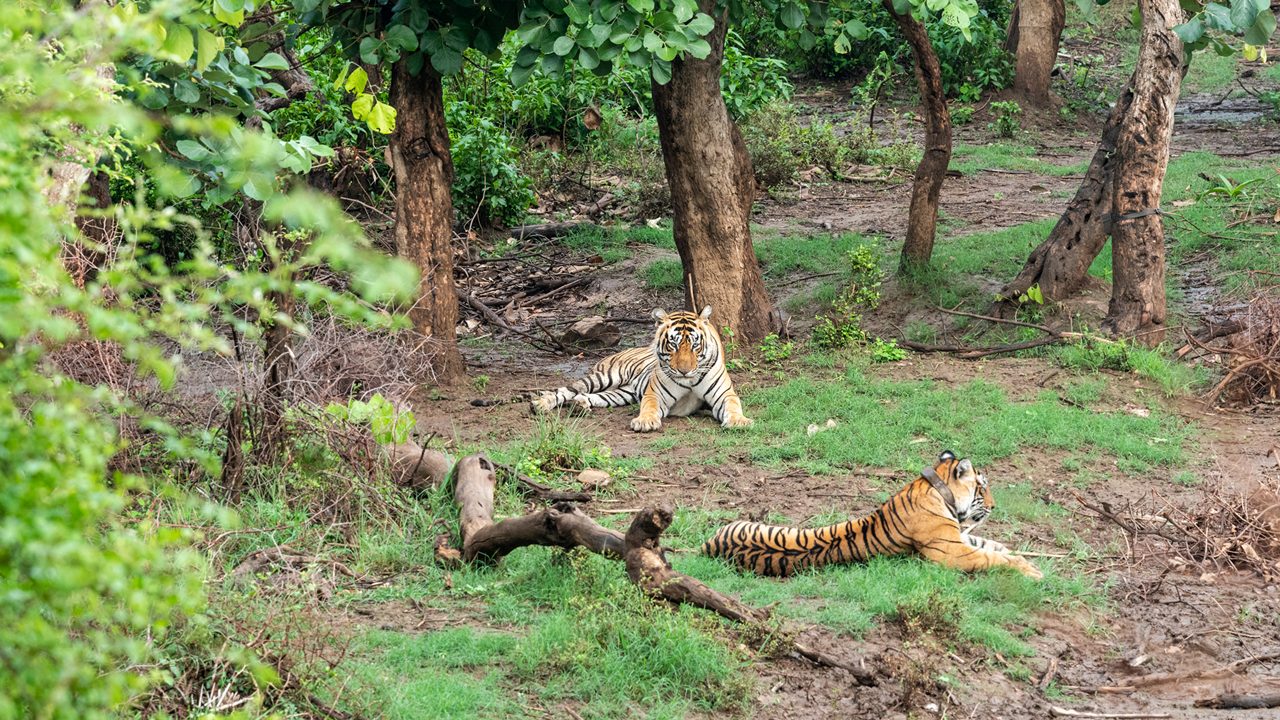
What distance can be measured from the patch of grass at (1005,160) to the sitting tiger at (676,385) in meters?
7.35

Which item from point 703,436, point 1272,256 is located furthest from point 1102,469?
point 1272,256

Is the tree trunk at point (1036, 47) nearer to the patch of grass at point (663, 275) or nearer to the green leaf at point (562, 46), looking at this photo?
the patch of grass at point (663, 275)

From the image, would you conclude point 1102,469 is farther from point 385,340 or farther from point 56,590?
point 56,590

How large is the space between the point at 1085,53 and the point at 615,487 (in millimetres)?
16775

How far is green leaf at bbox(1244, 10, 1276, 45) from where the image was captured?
8.27 m

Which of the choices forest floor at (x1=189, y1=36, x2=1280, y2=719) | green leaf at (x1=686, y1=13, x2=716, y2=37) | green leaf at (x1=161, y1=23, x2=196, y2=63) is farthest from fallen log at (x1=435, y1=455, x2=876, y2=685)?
green leaf at (x1=686, y1=13, x2=716, y2=37)

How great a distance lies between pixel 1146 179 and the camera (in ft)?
32.6

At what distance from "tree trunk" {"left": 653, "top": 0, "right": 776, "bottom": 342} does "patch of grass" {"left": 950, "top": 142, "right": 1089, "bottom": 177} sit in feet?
20.0

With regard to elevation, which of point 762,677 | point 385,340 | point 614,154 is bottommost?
point 762,677

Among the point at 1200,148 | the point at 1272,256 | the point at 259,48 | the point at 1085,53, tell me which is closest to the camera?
the point at 259,48

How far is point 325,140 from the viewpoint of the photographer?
12.9 metres

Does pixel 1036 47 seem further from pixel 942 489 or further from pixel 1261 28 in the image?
pixel 942 489

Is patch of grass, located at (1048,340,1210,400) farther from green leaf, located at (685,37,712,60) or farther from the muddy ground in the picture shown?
green leaf, located at (685,37,712,60)

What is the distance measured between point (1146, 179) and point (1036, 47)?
30.7 feet
